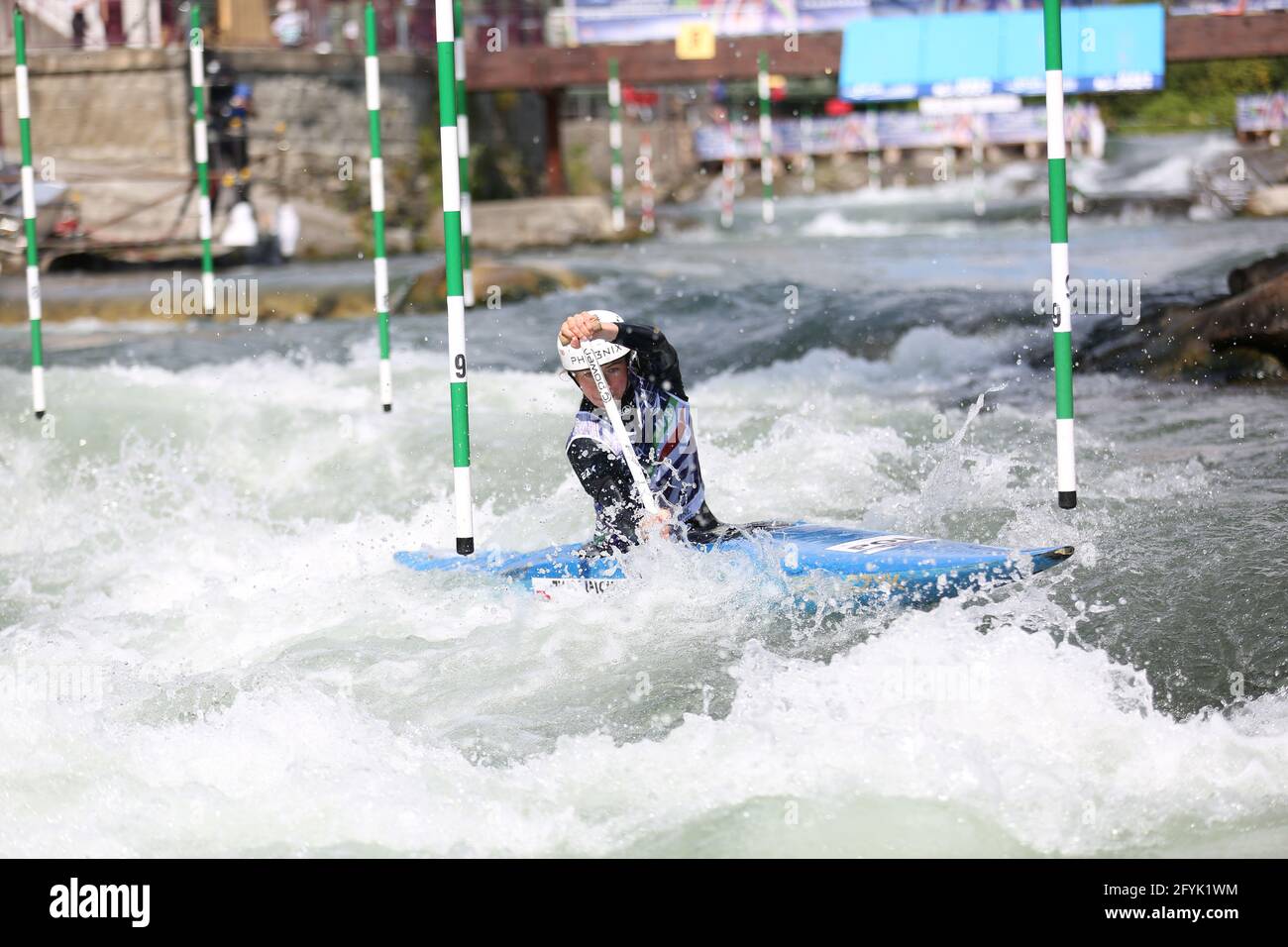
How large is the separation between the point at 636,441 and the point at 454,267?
760 millimetres

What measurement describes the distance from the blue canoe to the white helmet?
2.19 ft

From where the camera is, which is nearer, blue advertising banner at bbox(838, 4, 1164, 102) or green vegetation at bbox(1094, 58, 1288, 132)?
blue advertising banner at bbox(838, 4, 1164, 102)

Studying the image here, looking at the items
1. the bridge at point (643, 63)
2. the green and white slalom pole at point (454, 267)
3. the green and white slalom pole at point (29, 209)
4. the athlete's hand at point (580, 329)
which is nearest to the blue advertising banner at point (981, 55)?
the bridge at point (643, 63)

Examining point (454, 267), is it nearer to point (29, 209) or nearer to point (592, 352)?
point (592, 352)

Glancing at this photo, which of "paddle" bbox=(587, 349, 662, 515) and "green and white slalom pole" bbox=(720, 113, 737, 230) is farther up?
"green and white slalom pole" bbox=(720, 113, 737, 230)

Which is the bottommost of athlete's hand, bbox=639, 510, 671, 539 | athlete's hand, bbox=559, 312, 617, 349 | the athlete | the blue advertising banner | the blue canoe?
the blue canoe

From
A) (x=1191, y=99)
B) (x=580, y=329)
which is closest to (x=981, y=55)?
(x=1191, y=99)

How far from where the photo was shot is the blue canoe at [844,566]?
4.47m

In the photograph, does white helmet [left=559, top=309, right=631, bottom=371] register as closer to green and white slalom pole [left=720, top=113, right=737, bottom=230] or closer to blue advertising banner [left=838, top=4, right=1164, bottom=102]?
blue advertising banner [left=838, top=4, right=1164, bottom=102]

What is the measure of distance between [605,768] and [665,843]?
0.35m

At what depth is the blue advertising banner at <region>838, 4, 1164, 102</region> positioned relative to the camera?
48.3ft

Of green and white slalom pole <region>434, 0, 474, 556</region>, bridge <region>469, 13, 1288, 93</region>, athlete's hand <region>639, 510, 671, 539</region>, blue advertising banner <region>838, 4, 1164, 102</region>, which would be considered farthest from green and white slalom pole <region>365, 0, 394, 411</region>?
blue advertising banner <region>838, 4, 1164, 102</region>

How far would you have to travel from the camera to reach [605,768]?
388cm
